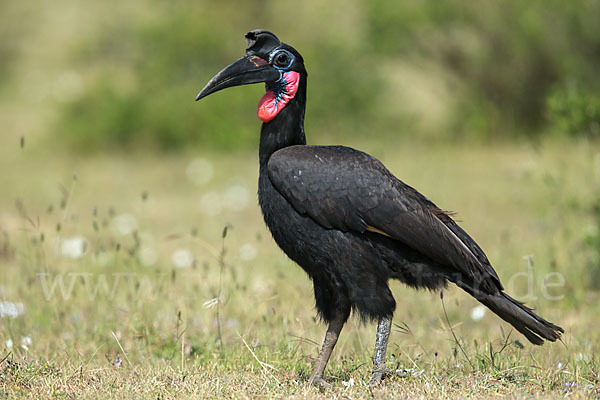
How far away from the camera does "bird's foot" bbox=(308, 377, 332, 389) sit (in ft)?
11.9

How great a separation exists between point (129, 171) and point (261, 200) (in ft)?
28.1

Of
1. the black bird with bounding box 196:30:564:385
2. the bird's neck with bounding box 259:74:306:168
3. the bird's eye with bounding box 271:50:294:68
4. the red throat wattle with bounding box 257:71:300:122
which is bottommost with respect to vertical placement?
the black bird with bounding box 196:30:564:385

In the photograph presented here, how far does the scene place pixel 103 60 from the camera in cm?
2144

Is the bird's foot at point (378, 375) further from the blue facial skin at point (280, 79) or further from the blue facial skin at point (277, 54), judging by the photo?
the blue facial skin at point (277, 54)

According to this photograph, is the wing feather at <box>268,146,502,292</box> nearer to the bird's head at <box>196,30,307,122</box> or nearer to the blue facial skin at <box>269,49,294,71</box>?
the bird's head at <box>196,30,307,122</box>

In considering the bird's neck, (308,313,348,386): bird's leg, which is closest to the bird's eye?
the bird's neck

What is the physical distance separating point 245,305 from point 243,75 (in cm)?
183

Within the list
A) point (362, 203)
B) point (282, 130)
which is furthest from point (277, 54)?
point (362, 203)

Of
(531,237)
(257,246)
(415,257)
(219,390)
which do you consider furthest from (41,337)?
(531,237)

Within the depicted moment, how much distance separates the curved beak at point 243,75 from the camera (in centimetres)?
391

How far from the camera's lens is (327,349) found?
152 inches

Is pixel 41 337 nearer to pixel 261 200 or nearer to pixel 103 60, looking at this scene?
pixel 261 200

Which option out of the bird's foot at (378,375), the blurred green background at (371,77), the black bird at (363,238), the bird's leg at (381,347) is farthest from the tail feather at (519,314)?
the blurred green background at (371,77)

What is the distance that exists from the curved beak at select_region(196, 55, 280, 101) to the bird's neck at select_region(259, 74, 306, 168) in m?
0.18
